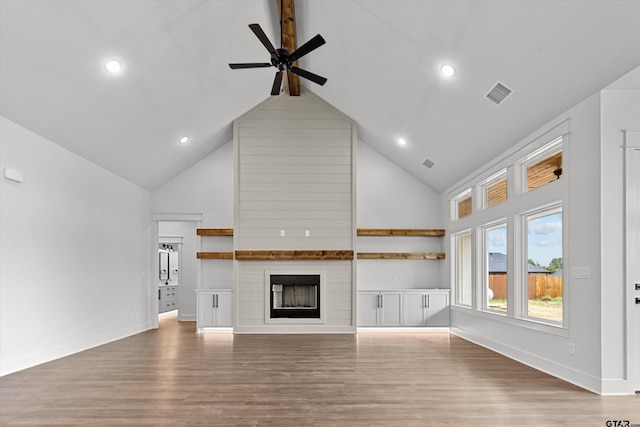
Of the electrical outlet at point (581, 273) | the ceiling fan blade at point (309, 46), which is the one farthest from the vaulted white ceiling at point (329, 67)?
the electrical outlet at point (581, 273)

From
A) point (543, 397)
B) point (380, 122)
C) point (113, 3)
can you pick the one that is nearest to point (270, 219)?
point (380, 122)

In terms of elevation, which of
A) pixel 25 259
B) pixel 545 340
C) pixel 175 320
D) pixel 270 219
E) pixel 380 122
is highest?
pixel 380 122

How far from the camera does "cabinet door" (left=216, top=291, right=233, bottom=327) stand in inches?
376

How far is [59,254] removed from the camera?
21.5 feet

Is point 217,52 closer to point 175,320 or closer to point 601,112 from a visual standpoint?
point 601,112

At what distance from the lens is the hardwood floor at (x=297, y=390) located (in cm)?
385

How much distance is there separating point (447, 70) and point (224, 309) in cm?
608

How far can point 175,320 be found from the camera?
1155cm

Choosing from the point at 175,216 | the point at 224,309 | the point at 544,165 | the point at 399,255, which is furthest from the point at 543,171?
the point at 175,216

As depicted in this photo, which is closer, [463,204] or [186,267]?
[463,204]

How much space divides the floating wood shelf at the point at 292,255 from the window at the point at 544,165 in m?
3.81

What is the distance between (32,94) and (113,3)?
4.60 ft

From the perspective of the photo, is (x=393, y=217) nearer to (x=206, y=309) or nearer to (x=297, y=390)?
(x=206, y=309)

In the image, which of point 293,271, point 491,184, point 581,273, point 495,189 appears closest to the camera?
point 581,273
